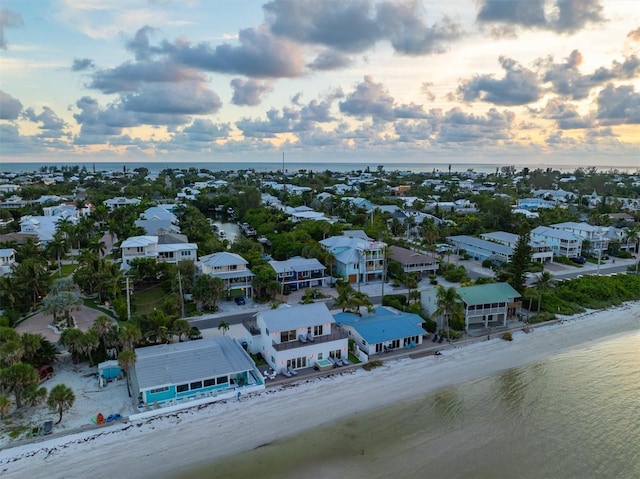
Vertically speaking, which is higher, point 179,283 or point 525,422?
point 179,283

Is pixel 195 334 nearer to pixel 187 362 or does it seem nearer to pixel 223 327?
pixel 223 327

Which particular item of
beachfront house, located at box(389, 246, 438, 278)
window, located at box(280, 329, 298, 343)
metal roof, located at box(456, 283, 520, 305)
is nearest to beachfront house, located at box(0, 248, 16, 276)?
window, located at box(280, 329, 298, 343)

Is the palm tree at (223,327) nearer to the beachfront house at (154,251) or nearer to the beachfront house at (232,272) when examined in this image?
the beachfront house at (232,272)

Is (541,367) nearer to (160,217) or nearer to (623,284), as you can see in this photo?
(623,284)

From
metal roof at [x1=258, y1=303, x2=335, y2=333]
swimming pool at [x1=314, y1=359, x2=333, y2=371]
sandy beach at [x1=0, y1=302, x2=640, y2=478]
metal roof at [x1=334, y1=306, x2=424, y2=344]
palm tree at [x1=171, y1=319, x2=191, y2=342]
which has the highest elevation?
metal roof at [x1=258, y1=303, x2=335, y2=333]

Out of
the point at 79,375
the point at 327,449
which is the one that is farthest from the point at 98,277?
the point at 327,449

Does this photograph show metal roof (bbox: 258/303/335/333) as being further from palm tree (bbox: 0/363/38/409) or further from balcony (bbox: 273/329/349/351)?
palm tree (bbox: 0/363/38/409)

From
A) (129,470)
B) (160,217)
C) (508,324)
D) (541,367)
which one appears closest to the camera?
(129,470)
